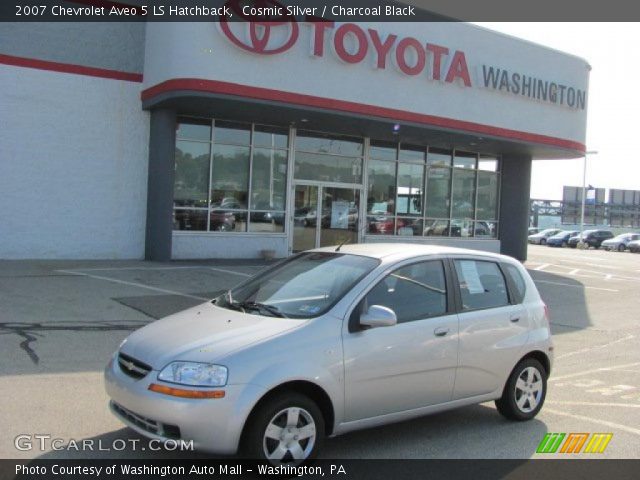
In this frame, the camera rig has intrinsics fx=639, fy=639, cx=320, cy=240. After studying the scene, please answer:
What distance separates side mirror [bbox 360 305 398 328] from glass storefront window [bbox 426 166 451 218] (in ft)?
55.4

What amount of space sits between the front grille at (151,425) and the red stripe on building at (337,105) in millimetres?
10726

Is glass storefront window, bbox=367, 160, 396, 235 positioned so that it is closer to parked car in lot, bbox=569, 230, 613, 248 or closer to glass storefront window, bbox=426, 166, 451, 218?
glass storefront window, bbox=426, 166, 451, 218

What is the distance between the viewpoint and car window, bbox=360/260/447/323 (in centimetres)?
498

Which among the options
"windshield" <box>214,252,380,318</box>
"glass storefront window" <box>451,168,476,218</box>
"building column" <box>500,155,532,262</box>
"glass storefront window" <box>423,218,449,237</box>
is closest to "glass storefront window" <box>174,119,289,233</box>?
"glass storefront window" <box>423,218,449,237</box>

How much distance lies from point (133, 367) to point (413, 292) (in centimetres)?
223

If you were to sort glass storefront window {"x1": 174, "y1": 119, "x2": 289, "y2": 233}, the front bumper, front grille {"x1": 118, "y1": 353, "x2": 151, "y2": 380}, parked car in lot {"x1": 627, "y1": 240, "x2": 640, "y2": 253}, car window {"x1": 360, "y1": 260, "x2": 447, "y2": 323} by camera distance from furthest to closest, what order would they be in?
parked car in lot {"x1": 627, "y1": 240, "x2": 640, "y2": 253} → glass storefront window {"x1": 174, "y1": 119, "x2": 289, "y2": 233} → car window {"x1": 360, "y1": 260, "x2": 447, "y2": 323} → front grille {"x1": 118, "y1": 353, "x2": 151, "y2": 380} → the front bumper

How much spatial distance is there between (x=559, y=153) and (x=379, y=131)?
7260mm

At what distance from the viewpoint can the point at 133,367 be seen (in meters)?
4.46

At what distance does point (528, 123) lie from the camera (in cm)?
A: 1994

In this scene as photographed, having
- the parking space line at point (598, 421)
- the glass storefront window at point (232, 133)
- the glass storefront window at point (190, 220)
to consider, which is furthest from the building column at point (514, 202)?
the parking space line at point (598, 421)

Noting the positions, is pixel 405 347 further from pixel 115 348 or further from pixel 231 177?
pixel 231 177

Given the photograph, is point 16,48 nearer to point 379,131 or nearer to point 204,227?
point 204,227

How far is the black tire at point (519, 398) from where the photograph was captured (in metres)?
5.73

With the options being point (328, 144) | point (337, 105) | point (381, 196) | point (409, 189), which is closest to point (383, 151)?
point (381, 196)
